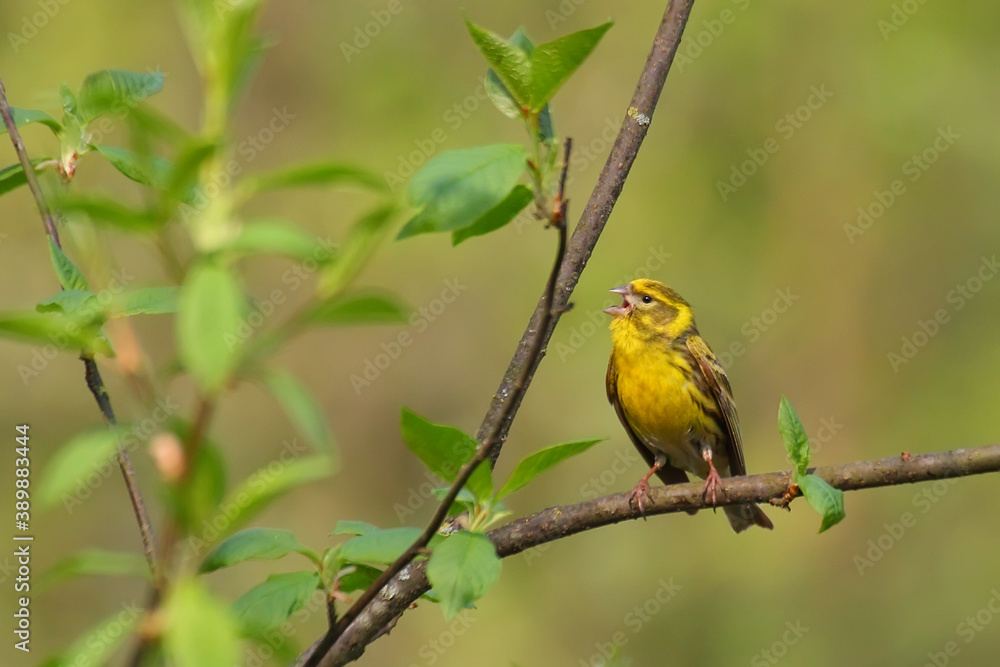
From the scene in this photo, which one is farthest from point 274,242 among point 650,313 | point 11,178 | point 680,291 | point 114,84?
point 680,291

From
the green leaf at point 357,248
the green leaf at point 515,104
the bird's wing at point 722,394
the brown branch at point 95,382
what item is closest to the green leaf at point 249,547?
the brown branch at point 95,382

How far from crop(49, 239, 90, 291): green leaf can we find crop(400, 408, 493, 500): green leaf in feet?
1.78

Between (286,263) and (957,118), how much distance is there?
7.44 metres

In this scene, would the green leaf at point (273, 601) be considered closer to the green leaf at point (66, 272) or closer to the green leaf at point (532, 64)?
the green leaf at point (66, 272)

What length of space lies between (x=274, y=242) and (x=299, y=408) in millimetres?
142

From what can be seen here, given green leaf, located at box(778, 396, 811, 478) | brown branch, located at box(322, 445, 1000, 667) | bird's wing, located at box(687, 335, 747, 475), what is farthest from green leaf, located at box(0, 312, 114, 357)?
bird's wing, located at box(687, 335, 747, 475)

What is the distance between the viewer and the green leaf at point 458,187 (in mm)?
1026

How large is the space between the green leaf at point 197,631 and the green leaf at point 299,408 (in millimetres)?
163

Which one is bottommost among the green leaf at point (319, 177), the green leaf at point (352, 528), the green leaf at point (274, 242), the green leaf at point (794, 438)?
the green leaf at point (794, 438)

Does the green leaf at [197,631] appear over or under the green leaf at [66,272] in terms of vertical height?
under

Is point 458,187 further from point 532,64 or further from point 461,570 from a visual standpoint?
point 461,570

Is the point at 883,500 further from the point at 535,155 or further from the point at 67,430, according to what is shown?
the point at 535,155

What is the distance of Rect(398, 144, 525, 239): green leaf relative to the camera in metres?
1.03

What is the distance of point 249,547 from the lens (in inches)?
51.1
